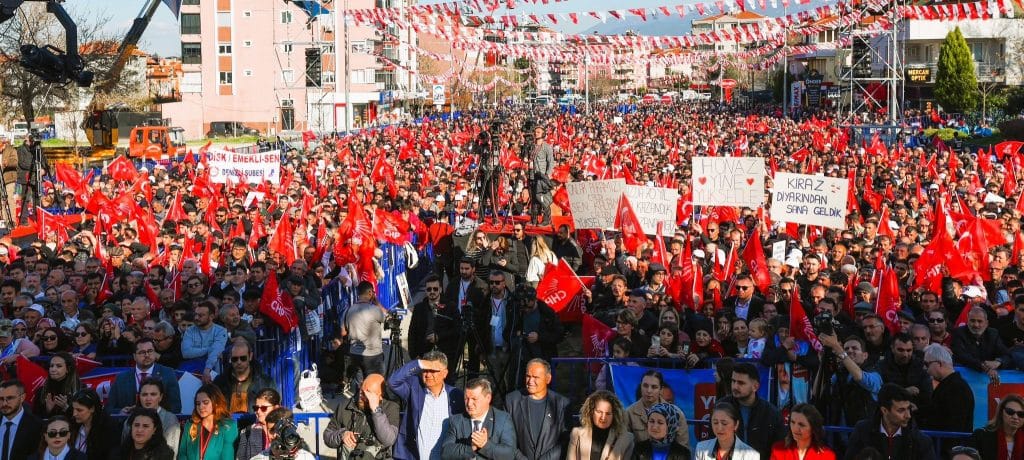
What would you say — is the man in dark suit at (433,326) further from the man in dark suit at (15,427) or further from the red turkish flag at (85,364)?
the man in dark suit at (15,427)

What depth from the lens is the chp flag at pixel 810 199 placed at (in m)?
15.0

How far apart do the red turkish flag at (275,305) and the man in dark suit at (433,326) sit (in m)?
1.47

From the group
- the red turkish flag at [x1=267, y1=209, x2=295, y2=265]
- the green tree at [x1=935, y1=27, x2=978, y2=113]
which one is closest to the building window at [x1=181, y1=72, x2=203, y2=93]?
the green tree at [x1=935, y1=27, x2=978, y2=113]

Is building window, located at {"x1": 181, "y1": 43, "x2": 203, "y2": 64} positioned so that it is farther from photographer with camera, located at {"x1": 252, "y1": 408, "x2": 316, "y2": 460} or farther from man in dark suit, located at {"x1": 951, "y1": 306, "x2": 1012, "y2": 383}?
photographer with camera, located at {"x1": 252, "y1": 408, "x2": 316, "y2": 460}

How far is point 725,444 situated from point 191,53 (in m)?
75.0

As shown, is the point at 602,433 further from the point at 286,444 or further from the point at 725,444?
the point at 286,444

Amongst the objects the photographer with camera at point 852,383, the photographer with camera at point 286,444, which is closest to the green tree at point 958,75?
the photographer with camera at point 852,383

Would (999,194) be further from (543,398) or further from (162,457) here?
(162,457)

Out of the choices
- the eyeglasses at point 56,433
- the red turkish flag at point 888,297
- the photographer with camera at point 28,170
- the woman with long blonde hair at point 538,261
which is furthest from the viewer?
the photographer with camera at point 28,170

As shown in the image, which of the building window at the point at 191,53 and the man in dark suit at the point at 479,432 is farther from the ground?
the building window at the point at 191,53

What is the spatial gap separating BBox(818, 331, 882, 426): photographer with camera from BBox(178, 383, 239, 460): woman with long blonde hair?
3.61 metres

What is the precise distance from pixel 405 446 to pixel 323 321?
18.5 feet

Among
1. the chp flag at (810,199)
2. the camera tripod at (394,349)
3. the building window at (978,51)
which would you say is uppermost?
the building window at (978,51)

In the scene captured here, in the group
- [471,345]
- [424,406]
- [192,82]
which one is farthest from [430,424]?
[192,82]
